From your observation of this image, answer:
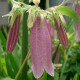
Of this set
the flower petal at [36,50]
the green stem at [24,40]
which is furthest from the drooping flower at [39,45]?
the green stem at [24,40]

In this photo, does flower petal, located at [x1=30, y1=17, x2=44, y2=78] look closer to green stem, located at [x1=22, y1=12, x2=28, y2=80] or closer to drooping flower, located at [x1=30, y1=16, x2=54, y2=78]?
drooping flower, located at [x1=30, y1=16, x2=54, y2=78]

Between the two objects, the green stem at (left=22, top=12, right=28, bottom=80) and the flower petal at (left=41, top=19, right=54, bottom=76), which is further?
the green stem at (left=22, top=12, right=28, bottom=80)

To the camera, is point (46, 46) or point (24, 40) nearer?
point (46, 46)

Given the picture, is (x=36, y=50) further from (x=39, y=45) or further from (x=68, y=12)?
(x=68, y=12)

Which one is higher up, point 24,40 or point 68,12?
point 68,12

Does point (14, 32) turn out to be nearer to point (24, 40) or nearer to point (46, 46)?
point (46, 46)

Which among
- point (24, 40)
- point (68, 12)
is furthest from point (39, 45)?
point (24, 40)

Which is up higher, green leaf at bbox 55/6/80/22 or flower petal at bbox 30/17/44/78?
green leaf at bbox 55/6/80/22

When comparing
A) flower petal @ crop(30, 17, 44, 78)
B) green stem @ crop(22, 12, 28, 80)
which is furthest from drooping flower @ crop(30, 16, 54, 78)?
green stem @ crop(22, 12, 28, 80)

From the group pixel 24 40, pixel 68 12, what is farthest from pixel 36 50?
pixel 24 40
